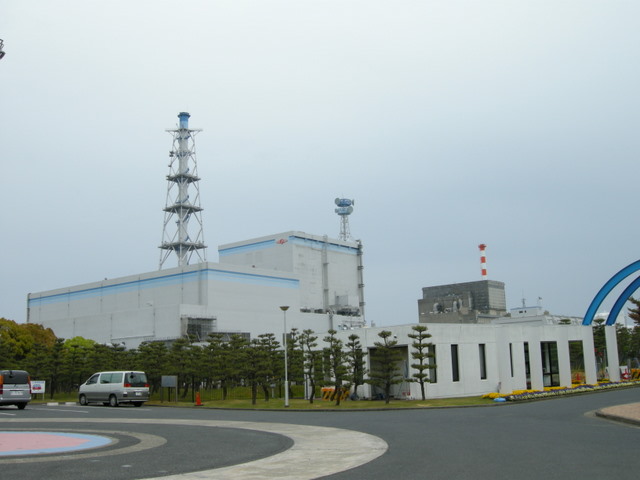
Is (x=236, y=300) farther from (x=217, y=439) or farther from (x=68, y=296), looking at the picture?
(x=217, y=439)

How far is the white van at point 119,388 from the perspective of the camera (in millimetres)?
33625

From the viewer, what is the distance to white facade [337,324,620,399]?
3562 cm

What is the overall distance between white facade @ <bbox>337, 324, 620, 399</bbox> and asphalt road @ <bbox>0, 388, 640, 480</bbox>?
11865 mm

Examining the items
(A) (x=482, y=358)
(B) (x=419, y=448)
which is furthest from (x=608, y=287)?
(B) (x=419, y=448)

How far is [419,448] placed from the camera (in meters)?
14.1

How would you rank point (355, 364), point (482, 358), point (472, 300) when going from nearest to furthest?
point (355, 364) < point (482, 358) < point (472, 300)

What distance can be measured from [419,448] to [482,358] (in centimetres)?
2661

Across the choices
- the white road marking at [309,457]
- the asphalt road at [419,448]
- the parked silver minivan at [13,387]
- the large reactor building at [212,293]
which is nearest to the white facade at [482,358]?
the asphalt road at [419,448]

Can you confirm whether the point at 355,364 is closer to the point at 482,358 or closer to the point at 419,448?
the point at 482,358

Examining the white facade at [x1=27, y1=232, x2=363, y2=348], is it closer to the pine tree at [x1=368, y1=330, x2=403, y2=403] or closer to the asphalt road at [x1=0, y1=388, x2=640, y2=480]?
the pine tree at [x1=368, y1=330, x2=403, y2=403]

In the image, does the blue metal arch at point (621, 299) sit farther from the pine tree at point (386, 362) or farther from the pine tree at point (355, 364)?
the pine tree at point (386, 362)

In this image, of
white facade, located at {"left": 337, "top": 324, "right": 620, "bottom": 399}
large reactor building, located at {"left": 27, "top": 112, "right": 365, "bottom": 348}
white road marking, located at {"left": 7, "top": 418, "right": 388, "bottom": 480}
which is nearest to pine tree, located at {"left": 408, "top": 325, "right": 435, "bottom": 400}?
white facade, located at {"left": 337, "top": 324, "right": 620, "bottom": 399}

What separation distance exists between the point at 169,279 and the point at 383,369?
49.3 metres

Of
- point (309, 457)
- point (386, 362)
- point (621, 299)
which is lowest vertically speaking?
point (309, 457)
